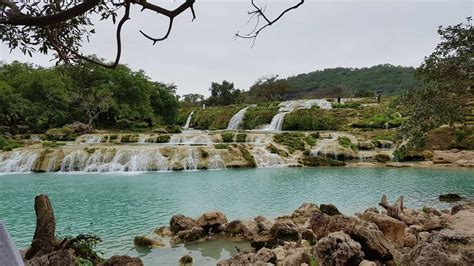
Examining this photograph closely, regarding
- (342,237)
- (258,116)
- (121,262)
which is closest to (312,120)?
(258,116)

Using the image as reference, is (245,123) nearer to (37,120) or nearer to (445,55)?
(37,120)

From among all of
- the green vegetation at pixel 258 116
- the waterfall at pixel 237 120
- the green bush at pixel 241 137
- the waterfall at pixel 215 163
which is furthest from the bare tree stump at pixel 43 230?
the waterfall at pixel 237 120

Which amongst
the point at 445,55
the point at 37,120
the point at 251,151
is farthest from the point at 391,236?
the point at 37,120

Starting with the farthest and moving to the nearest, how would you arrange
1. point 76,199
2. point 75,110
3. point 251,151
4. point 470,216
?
point 75,110 → point 251,151 → point 76,199 → point 470,216

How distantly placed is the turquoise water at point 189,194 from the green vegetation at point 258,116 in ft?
61.5

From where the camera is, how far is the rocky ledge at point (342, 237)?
4.70 meters

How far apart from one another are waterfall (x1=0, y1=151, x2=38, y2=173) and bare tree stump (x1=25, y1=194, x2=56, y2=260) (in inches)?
682

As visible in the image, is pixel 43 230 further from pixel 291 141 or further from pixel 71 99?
pixel 71 99

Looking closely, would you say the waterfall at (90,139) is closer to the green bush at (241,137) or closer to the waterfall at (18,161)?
the waterfall at (18,161)

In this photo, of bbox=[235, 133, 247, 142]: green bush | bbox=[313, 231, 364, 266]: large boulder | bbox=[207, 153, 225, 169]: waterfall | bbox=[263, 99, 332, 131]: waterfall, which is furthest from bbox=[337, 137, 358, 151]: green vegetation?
bbox=[313, 231, 364, 266]: large boulder

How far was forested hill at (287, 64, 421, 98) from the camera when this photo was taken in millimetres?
64000

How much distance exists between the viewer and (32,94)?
113 feet

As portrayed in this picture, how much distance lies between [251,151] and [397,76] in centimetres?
5370

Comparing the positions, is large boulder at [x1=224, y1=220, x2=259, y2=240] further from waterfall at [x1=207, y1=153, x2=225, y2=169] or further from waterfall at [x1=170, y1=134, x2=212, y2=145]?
waterfall at [x1=170, y1=134, x2=212, y2=145]
